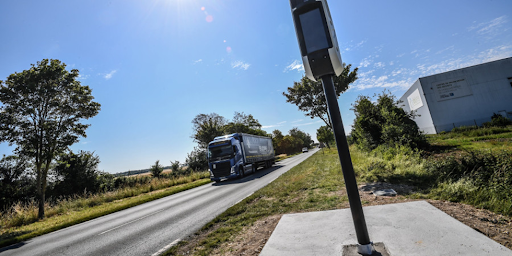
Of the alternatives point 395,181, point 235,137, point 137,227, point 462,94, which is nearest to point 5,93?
point 137,227

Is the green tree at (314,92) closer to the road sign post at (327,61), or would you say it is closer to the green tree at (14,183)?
the road sign post at (327,61)

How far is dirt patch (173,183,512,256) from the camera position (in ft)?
8.56

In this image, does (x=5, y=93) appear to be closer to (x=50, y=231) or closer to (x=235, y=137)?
(x=50, y=231)

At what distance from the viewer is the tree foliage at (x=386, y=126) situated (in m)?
10.5

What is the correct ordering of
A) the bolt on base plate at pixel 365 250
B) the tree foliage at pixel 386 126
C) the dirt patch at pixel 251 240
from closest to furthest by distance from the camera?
the bolt on base plate at pixel 365 250 → the dirt patch at pixel 251 240 → the tree foliage at pixel 386 126

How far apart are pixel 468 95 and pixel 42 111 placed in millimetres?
44414

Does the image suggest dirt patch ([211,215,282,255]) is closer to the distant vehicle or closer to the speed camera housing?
the speed camera housing

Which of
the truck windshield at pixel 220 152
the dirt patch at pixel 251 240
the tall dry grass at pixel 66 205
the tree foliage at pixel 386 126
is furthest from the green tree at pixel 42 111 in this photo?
the tree foliage at pixel 386 126

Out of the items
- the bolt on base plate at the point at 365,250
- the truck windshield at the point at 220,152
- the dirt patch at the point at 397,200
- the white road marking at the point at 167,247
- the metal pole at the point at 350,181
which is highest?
the truck windshield at the point at 220,152

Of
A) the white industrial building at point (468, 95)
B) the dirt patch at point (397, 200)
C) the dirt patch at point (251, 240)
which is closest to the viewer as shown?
the dirt patch at point (397, 200)

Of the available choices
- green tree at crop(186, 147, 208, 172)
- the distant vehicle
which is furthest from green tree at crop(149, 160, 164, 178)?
the distant vehicle

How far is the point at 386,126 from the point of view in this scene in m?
10.7

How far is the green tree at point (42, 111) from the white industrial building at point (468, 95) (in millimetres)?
34124

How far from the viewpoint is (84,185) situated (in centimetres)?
2420
